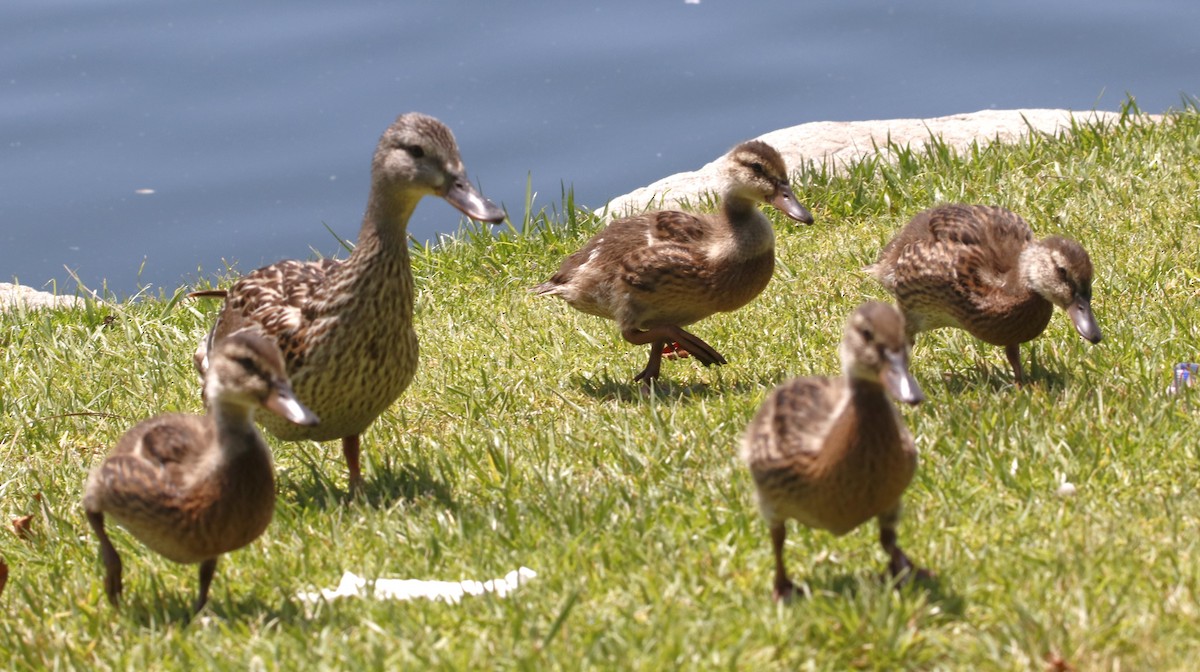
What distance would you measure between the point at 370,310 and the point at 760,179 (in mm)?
2193

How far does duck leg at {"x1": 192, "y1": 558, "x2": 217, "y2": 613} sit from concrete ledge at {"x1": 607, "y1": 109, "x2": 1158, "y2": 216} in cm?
490

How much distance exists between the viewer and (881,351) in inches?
154

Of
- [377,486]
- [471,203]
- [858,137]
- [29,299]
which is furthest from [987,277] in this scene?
[29,299]

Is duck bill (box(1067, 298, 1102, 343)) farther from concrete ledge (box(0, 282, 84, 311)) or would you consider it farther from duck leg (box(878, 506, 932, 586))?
concrete ledge (box(0, 282, 84, 311))

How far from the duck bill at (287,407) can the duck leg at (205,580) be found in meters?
0.50

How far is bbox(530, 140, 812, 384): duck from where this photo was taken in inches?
265

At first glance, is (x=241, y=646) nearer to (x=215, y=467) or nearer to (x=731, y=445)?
(x=215, y=467)

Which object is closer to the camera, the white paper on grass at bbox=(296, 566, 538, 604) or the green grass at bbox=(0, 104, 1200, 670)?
the green grass at bbox=(0, 104, 1200, 670)

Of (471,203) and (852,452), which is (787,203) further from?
(852,452)

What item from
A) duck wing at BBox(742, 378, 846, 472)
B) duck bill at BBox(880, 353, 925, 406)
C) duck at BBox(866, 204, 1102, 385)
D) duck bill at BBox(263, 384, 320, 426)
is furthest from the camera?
duck at BBox(866, 204, 1102, 385)

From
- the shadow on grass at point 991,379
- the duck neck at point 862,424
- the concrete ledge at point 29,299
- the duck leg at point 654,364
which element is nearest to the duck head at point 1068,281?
the shadow on grass at point 991,379

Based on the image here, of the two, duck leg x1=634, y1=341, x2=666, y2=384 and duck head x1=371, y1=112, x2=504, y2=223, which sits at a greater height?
duck head x1=371, y1=112, x2=504, y2=223

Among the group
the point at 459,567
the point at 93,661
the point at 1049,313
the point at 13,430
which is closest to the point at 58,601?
the point at 93,661

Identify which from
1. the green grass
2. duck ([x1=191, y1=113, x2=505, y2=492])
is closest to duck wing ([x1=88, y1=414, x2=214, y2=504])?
the green grass
